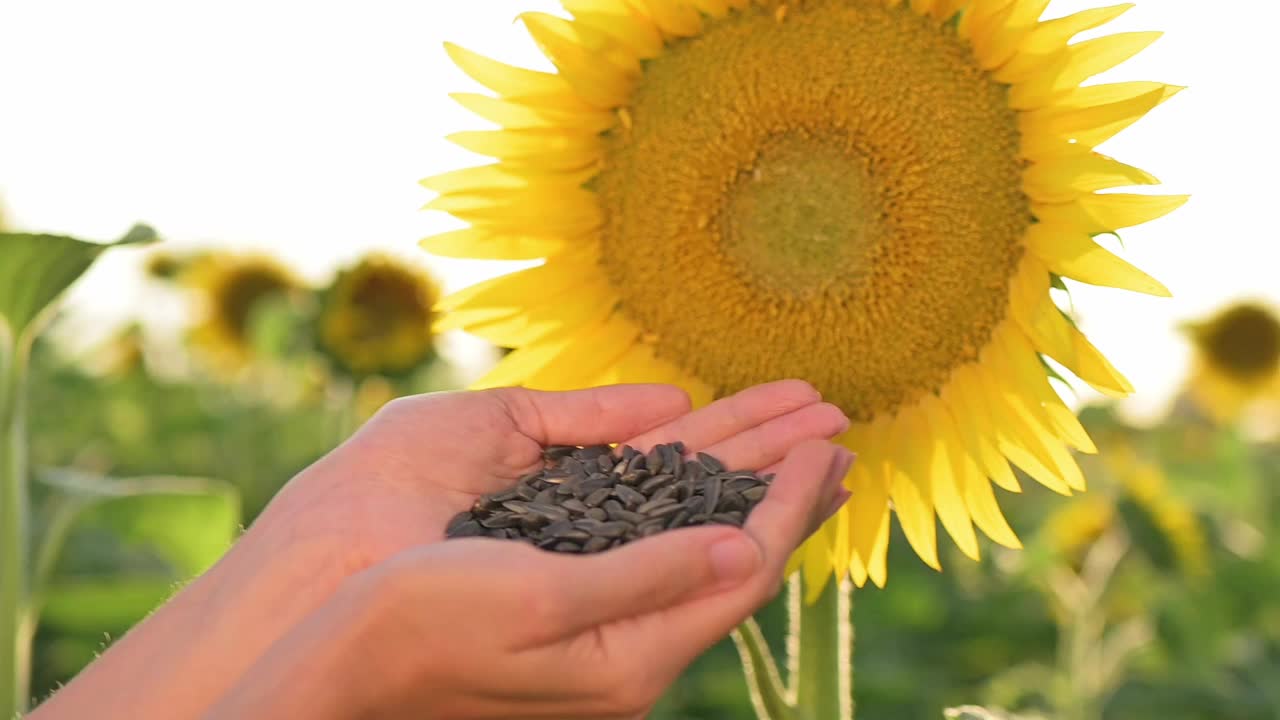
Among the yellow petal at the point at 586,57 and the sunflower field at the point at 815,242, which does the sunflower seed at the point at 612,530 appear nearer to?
the sunflower field at the point at 815,242

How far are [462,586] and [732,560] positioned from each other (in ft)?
1.01

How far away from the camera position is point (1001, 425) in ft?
7.28

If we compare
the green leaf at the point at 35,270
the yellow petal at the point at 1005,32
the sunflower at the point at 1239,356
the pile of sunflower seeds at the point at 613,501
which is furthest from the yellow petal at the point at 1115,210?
the sunflower at the point at 1239,356

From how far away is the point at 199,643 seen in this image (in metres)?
1.95

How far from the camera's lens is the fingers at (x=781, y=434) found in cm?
217

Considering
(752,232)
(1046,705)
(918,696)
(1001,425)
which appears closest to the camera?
(1001,425)

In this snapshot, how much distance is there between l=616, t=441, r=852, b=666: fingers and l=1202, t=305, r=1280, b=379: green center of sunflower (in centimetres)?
542

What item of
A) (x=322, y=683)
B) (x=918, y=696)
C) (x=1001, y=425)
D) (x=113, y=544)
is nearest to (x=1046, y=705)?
(x=918, y=696)

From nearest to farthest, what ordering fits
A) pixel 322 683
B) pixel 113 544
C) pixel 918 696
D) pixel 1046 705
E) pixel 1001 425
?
pixel 322 683, pixel 1001 425, pixel 918 696, pixel 1046 705, pixel 113 544

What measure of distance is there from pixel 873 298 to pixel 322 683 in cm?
115

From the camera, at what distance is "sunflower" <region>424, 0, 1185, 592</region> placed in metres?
2.14

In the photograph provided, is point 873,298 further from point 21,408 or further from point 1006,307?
point 21,408

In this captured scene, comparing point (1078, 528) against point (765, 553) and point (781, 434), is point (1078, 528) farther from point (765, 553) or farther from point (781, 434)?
point (765, 553)

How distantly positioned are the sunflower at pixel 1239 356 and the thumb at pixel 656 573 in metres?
5.72
